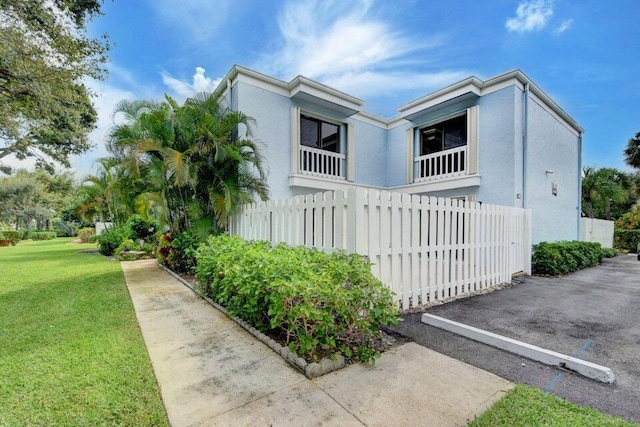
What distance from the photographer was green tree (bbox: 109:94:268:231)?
744cm

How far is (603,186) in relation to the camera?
19.1 m

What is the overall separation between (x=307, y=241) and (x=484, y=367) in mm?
3077

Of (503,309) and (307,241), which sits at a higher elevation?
(307,241)

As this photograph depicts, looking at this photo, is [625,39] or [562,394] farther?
[625,39]

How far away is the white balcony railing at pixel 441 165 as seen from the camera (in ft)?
33.1

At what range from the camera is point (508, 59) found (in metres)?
9.09

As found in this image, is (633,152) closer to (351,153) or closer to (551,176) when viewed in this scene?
(551,176)

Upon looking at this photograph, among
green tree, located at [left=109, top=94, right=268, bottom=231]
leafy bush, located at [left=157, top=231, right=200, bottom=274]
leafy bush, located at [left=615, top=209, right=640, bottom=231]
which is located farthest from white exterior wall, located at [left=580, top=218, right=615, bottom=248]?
leafy bush, located at [left=157, top=231, right=200, bottom=274]

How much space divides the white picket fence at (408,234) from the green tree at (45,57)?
21.4ft

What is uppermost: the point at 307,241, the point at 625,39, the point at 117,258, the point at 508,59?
the point at 625,39

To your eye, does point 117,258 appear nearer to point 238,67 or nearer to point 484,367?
point 238,67

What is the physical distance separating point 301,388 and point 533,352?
2.54 metres

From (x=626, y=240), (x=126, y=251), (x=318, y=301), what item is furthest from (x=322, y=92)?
(x=626, y=240)

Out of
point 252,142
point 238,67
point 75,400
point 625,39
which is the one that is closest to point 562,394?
point 75,400
